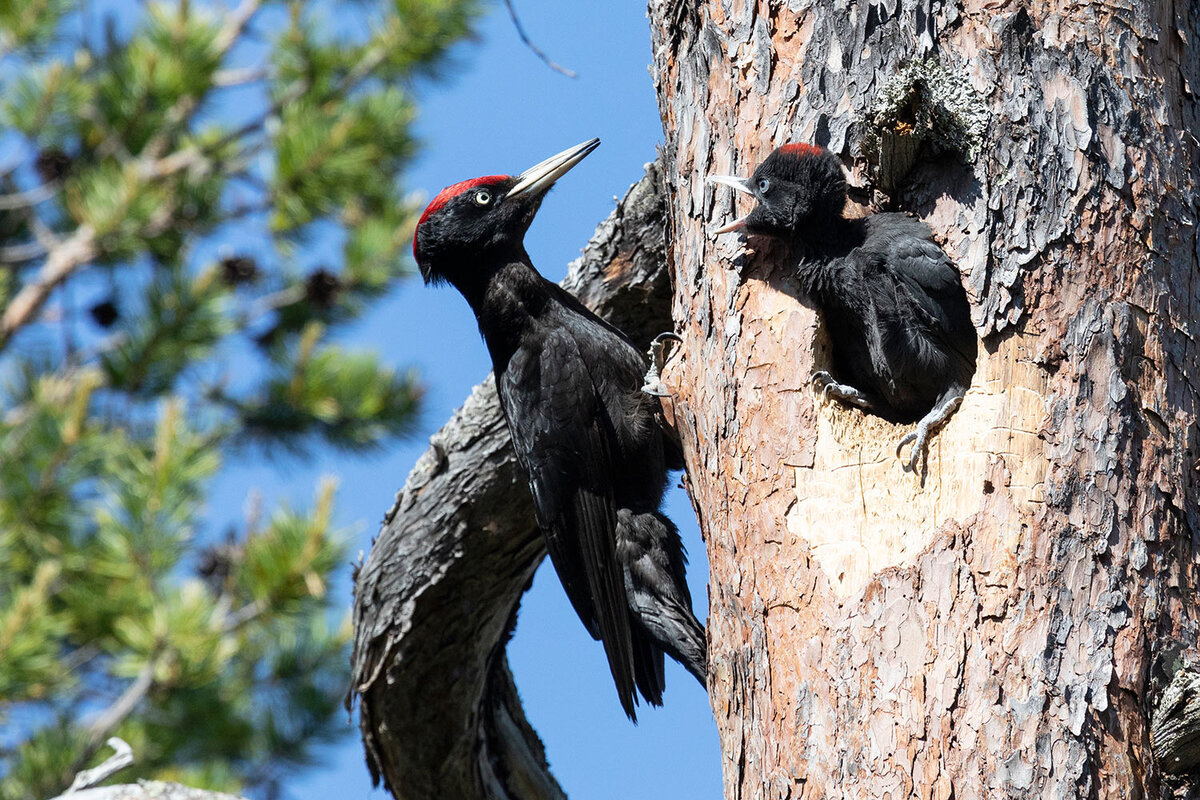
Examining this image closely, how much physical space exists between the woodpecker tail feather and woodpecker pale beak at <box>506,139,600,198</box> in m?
1.21

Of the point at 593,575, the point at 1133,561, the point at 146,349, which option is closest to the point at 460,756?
the point at 593,575

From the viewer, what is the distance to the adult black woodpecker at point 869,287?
2.43 meters

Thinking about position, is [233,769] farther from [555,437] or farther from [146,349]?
[555,437]

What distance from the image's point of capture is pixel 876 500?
2.24m

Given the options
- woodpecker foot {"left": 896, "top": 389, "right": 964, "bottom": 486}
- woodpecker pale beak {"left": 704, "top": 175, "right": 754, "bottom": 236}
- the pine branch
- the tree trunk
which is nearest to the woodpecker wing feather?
the tree trunk

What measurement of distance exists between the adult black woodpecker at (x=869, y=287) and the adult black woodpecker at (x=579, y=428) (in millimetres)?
1180

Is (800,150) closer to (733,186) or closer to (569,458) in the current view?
(733,186)

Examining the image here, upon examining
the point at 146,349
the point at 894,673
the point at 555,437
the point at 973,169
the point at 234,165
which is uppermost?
the point at 234,165

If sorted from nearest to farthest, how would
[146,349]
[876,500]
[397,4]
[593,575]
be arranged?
[876,500], [593,575], [146,349], [397,4]

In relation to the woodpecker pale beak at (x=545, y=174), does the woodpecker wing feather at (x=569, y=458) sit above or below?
below

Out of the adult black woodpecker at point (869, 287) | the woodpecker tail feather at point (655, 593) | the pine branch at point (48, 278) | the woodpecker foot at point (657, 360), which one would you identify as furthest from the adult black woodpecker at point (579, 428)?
the pine branch at point (48, 278)

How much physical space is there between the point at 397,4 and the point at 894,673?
20.9 ft

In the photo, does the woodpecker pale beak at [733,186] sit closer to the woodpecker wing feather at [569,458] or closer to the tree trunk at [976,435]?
the tree trunk at [976,435]

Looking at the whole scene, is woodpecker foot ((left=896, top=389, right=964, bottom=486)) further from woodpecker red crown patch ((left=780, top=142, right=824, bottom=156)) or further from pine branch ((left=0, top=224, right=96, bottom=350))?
pine branch ((left=0, top=224, right=96, bottom=350))
